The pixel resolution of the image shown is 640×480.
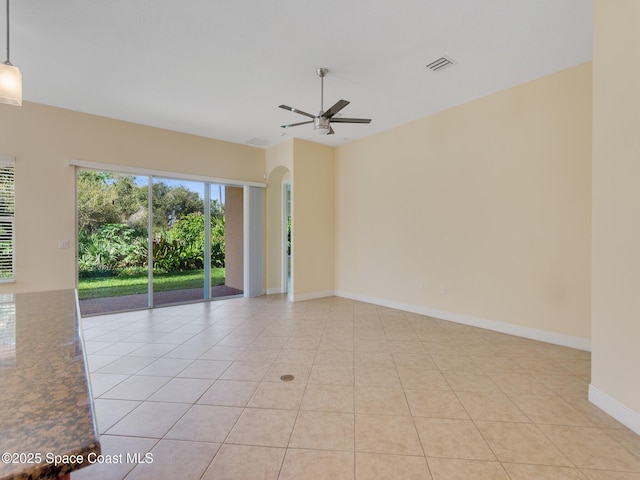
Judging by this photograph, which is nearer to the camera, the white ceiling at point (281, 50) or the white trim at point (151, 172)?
the white ceiling at point (281, 50)

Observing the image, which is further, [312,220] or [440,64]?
[312,220]

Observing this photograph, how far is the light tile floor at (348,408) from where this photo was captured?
175 cm

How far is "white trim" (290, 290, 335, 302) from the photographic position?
5.88 metres

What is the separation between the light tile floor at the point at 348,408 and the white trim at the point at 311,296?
1826 millimetres

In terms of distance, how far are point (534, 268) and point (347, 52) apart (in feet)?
10.9

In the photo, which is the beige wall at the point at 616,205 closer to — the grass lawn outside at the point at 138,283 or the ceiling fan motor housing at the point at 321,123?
the ceiling fan motor housing at the point at 321,123

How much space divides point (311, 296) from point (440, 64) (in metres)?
4.39

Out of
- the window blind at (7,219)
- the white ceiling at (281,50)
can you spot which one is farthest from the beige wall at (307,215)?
→ the window blind at (7,219)

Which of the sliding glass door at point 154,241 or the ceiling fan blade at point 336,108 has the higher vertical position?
the ceiling fan blade at point 336,108

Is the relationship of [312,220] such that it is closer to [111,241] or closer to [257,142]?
[257,142]

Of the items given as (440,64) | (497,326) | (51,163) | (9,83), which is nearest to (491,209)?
(497,326)

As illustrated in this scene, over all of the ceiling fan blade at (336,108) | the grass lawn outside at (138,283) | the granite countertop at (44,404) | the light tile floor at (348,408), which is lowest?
Result: the light tile floor at (348,408)

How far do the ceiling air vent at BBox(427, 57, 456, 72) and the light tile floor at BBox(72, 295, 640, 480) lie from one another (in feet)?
10.4

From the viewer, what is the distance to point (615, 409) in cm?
215
